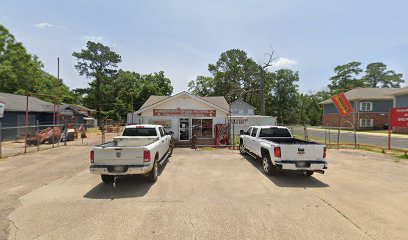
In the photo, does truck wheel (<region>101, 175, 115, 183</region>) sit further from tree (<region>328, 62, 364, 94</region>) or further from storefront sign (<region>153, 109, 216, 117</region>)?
tree (<region>328, 62, 364, 94</region>)

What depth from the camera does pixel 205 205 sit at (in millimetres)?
5902

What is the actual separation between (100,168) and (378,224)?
731cm

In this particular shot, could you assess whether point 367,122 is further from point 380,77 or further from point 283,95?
point 380,77

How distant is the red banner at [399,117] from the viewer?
54.1ft

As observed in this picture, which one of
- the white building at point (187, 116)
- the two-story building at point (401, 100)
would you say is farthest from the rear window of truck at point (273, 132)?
the two-story building at point (401, 100)

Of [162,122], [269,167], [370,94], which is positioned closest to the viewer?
[269,167]

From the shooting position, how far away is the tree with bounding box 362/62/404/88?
80.4m

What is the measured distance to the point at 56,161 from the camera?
12.0 meters

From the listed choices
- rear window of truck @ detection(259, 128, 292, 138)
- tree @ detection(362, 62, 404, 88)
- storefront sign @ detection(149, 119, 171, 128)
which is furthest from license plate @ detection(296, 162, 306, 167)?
tree @ detection(362, 62, 404, 88)

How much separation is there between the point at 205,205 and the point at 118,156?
3087 mm

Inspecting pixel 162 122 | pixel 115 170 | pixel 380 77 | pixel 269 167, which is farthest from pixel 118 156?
pixel 380 77

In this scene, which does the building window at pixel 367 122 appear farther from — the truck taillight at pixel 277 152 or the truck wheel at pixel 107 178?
the truck wheel at pixel 107 178

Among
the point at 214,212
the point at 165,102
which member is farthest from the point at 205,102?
the point at 214,212

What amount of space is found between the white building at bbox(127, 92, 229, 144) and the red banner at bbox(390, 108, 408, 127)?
12592 millimetres
